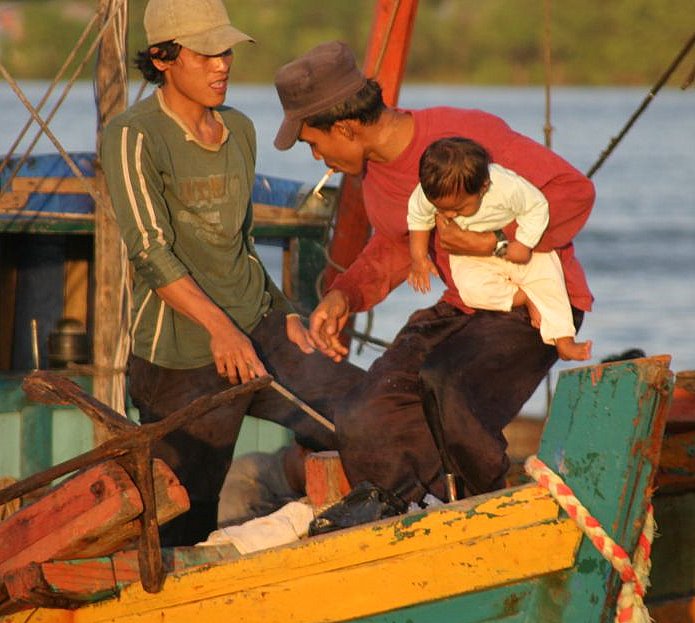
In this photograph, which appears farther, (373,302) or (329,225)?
(329,225)

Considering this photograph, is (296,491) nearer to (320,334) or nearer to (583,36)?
(320,334)

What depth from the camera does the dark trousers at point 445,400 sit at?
5.27 meters

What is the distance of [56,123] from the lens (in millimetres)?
43375

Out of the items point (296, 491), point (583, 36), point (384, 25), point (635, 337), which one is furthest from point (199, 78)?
point (583, 36)

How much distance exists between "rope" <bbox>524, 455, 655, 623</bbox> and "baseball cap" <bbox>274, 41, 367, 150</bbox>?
1.29 meters

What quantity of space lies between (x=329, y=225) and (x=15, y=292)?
138 centimetres

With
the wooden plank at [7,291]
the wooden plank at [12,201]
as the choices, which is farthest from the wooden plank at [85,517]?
the wooden plank at [7,291]

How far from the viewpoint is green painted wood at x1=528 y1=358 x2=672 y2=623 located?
474cm

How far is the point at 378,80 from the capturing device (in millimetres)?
7750

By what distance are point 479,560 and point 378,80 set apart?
3.41 metres

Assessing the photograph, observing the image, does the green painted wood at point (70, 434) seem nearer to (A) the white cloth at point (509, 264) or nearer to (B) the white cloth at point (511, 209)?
(A) the white cloth at point (509, 264)

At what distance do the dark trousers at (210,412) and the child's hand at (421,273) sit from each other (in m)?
0.50

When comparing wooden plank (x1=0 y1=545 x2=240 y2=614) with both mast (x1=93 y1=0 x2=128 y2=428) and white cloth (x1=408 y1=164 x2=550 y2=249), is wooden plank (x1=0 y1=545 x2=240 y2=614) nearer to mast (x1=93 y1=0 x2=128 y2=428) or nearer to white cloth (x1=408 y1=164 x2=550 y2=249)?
white cloth (x1=408 y1=164 x2=550 y2=249)

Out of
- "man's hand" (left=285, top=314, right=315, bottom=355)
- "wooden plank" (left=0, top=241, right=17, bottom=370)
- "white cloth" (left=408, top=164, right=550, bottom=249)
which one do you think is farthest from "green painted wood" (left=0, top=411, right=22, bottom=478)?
"white cloth" (left=408, top=164, right=550, bottom=249)
